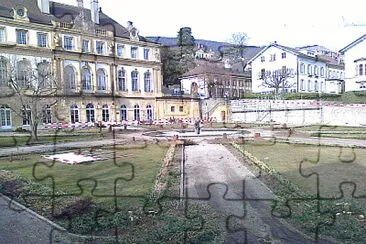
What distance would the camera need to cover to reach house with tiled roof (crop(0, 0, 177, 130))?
42094 mm

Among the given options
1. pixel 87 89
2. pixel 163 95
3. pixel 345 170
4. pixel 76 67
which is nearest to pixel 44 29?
pixel 76 67

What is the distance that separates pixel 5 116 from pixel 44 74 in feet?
24.6

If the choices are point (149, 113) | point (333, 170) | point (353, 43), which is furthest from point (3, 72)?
point (353, 43)

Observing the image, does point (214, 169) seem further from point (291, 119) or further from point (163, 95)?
point (163, 95)

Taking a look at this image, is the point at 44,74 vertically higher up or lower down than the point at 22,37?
lower down

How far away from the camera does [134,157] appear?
17062 millimetres

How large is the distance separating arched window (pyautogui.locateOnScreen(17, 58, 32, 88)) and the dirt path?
88.1 feet

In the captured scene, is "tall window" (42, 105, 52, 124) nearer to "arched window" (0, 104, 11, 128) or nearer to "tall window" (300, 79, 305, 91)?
"arched window" (0, 104, 11, 128)

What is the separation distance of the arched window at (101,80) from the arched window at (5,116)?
1442cm

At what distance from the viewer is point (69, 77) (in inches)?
1913

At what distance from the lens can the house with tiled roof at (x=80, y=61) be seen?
42094 mm

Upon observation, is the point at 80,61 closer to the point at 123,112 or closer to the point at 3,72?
the point at 123,112

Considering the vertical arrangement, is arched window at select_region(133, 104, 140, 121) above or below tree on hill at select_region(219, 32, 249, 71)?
below

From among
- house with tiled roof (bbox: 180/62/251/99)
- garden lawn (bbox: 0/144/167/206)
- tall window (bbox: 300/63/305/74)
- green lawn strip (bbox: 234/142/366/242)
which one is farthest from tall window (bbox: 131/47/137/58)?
green lawn strip (bbox: 234/142/366/242)
